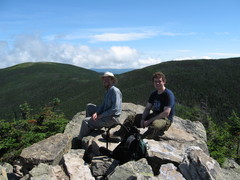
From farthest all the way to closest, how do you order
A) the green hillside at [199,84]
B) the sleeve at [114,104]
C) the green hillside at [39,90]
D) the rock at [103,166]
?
the green hillside at [39,90] → the green hillside at [199,84] → the sleeve at [114,104] → the rock at [103,166]

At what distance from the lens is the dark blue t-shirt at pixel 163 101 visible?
7181 mm

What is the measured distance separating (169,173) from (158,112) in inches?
107

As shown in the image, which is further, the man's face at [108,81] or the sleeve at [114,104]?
the man's face at [108,81]

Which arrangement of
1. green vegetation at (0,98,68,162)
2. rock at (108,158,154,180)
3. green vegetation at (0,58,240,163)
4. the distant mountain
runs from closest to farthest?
rock at (108,158,154,180) → green vegetation at (0,98,68,162) → green vegetation at (0,58,240,163) → the distant mountain

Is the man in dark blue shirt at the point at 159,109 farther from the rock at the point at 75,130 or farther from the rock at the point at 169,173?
the rock at the point at 75,130

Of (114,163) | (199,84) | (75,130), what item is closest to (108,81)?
(114,163)

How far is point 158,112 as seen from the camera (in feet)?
24.8

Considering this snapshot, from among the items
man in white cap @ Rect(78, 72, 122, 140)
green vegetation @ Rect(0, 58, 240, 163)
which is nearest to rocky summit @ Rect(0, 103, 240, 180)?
man in white cap @ Rect(78, 72, 122, 140)

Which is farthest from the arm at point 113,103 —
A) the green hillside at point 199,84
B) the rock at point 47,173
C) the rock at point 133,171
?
the green hillside at point 199,84

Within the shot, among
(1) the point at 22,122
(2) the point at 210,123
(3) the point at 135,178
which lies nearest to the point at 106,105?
(3) the point at 135,178

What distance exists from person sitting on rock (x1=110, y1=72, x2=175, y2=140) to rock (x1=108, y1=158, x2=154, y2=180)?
1.56 m

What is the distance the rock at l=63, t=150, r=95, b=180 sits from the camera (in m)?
5.39

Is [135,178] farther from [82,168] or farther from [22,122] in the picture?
[22,122]

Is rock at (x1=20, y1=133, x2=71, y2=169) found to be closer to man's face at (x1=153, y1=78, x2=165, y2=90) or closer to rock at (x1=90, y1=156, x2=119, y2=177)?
rock at (x1=90, y1=156, x2=119, y2=177)
